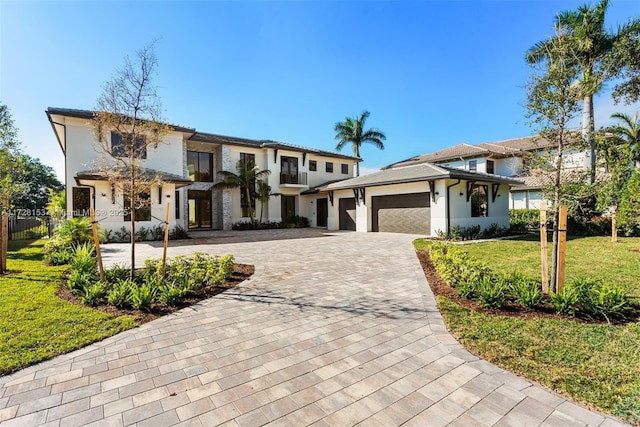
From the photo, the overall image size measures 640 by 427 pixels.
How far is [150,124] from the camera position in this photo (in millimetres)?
5895

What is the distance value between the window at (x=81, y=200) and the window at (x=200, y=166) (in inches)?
260

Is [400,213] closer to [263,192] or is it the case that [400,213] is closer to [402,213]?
[402,213]

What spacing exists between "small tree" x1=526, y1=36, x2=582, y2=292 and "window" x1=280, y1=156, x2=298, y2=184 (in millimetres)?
19705

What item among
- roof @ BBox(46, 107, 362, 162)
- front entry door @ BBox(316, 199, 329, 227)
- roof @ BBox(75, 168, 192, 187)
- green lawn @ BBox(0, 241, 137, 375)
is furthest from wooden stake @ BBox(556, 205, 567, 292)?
front entry door @ BBox(316, 199, 329, 227)

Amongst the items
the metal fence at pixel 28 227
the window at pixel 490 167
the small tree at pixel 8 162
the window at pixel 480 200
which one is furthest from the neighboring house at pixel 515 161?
the metal fence at pixel 28 227

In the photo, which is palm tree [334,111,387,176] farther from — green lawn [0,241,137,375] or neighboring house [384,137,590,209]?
green lawn [0,241,137,375]

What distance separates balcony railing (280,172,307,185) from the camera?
77.7ft

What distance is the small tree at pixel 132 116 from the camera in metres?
5.70

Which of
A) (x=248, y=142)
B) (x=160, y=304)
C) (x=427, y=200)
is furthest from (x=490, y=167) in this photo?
(x=160, y=304)

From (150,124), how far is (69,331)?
393 centimetres

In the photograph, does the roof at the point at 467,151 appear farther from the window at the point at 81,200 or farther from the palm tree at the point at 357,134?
the window at the point at 81,200

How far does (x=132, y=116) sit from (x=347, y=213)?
630 inches

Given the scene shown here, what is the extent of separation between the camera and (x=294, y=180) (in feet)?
79.1

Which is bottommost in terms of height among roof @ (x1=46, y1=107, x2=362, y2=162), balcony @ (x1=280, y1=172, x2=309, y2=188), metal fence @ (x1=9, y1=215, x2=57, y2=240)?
metal fence @ (x1=9, y1=215, x2=57, y2=240)
